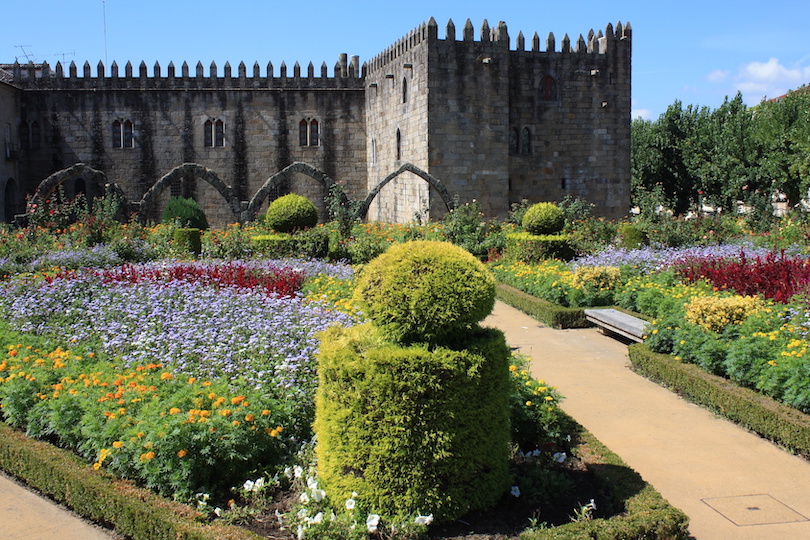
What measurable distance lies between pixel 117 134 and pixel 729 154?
19.4 m

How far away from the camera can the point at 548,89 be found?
21109 mm

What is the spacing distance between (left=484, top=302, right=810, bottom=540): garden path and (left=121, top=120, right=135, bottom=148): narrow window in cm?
1937

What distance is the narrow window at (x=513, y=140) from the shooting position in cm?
2102

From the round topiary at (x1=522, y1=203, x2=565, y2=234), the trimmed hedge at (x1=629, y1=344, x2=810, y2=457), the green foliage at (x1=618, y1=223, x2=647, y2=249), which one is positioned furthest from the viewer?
the green foliage at (x1=618, y1=223, x2=647, y2=249)

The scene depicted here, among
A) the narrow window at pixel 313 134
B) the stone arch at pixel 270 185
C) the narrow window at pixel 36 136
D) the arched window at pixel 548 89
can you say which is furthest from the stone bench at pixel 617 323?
the narrow window at pixel 36 136

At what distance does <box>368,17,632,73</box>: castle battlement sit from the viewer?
1942 cm

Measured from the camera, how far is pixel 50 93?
24078 mm

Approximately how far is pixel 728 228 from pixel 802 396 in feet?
34.9

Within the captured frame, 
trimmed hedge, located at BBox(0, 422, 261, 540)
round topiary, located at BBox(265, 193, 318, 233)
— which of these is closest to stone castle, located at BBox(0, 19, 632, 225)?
round topiary, located at BBox(265, 193, 318, 233)

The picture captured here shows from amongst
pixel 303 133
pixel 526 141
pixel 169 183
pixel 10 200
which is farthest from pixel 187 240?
pixel 10 200

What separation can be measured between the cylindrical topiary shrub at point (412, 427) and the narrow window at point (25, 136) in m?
23.2

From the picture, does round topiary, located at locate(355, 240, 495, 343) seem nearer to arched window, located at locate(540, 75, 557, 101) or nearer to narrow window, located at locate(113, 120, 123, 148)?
arched window, located at locate(540, 75, 557, 101)

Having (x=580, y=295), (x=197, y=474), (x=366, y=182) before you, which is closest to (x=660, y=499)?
(x=197, y=474)

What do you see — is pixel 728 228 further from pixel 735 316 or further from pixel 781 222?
pixel 735 316
